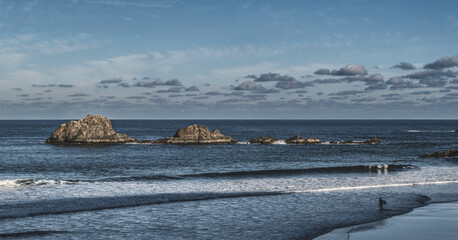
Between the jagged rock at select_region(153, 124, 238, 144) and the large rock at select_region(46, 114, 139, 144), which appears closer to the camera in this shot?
the large rock at select_region(46, 114, 139, 144)

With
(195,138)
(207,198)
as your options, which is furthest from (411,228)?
(195,138)

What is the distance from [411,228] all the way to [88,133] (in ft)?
287

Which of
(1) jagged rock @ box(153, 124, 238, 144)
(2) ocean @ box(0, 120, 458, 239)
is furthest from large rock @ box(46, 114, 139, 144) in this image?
(2) ocean @ box(0, 120, 458, 239)

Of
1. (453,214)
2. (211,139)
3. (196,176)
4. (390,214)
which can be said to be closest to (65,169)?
(196,176)

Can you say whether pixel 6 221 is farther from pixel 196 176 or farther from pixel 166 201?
pixel 196 176

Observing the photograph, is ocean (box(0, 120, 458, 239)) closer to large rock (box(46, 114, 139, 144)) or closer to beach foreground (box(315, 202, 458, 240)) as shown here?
beach foreground (box(315, 202, 458, 240))

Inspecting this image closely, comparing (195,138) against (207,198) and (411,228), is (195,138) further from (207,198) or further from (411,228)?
(411,228)

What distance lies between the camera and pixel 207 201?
96.6ft

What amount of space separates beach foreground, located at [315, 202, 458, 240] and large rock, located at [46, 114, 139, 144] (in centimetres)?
8310

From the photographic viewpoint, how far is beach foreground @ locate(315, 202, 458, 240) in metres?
19.9

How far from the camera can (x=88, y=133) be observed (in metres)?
98.2

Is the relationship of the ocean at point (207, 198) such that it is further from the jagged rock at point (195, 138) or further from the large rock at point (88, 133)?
the jagged rock at point (195, 138)

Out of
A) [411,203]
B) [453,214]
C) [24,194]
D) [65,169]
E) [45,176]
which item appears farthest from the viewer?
[65,169]

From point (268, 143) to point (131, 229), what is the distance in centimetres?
7859
